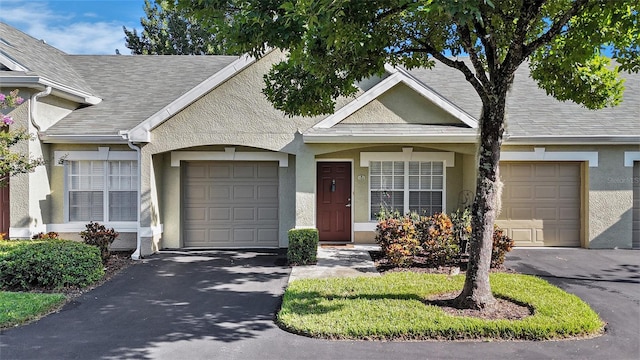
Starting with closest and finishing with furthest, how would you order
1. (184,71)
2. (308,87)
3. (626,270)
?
(308,87) → (626,270) → (184,71)

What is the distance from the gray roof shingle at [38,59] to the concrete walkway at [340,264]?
27.4 ft

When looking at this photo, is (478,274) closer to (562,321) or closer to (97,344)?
(562,321)

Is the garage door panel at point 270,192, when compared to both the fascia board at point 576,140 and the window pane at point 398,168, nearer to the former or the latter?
the window pane at point 398,168

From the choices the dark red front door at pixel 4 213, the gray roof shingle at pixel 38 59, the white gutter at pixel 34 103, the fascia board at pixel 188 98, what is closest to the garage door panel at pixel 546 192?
the fascia board at pixel 188 98

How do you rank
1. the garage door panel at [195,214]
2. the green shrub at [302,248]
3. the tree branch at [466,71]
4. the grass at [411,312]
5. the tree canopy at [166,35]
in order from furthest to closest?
the tree canopy at [166,35], the garage door panel at [195,214], the green shrub at [302,248], the tree branch at [466,71], the grass at [411,312]

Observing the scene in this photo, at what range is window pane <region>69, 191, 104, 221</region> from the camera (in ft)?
36.0

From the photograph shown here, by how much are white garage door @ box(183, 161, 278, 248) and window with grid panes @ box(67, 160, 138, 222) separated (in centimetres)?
151

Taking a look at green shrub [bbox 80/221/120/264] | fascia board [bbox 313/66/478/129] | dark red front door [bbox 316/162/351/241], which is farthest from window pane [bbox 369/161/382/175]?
green shrub [bbox 80/221/120/264]

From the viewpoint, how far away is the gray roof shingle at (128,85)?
432 inches

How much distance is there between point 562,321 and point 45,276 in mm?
8628

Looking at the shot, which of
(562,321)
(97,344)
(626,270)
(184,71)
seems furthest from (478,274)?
(184,71)

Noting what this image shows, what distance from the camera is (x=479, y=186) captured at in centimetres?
619

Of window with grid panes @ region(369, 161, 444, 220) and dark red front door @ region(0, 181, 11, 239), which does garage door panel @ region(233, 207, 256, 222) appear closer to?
window with grid panes @ region(369, 161, 444, 220)

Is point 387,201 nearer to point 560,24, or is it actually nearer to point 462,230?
point 462,230
